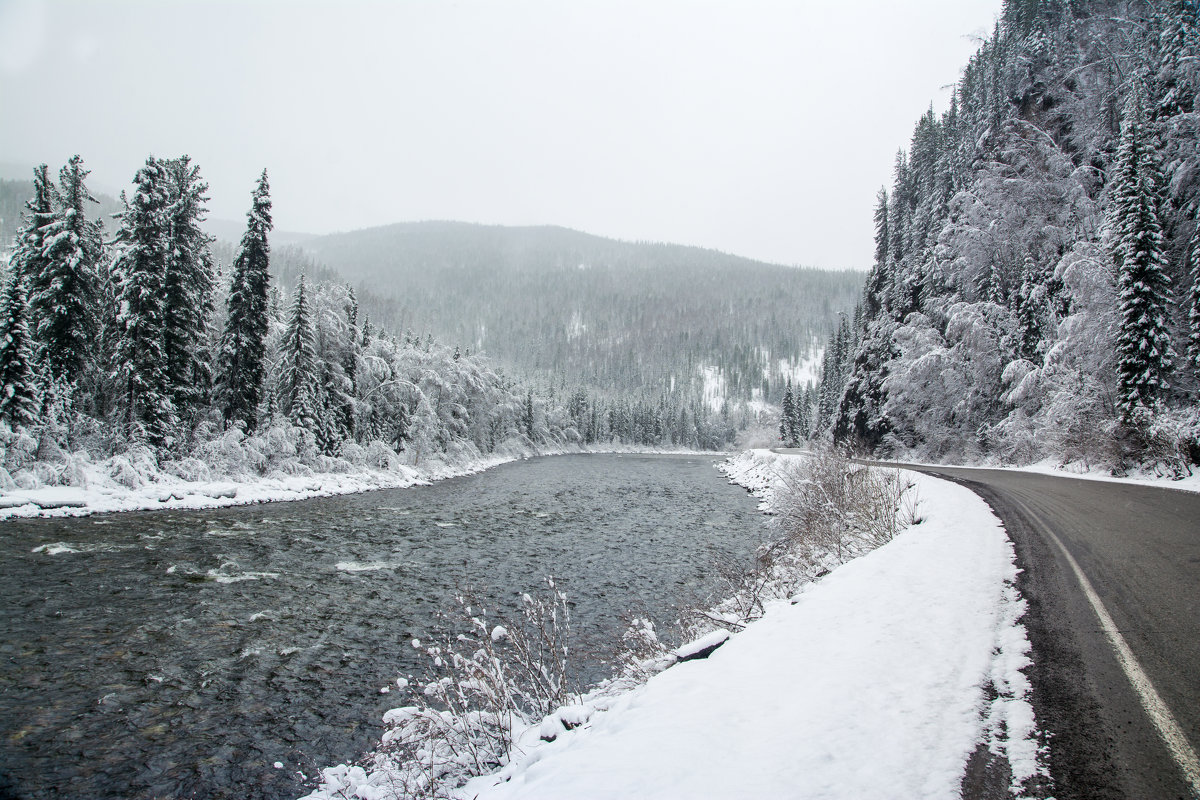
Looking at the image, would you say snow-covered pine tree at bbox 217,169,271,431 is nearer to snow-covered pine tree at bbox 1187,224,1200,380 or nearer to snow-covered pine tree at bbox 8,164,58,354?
snow-covered pine tree at bbox 8,164,58,354

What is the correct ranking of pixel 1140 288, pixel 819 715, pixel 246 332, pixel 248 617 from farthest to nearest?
1. pixel 246 332
2. pixel 1140 288
3. pixel 248 617
4. pixel 819 715

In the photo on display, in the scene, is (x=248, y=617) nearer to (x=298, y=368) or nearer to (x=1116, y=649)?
(x=1116, y=649)

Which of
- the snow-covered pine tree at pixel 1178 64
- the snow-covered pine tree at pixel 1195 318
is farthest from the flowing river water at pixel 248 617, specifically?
the snow-covered pine tree at pixel 1178 64

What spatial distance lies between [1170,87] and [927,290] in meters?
19.0

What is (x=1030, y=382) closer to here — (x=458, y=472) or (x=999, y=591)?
(x=999, y=591)

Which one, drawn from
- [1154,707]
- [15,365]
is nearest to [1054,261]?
[1154,707]

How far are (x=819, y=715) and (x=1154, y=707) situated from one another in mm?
2280

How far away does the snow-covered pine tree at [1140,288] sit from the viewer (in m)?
20.6

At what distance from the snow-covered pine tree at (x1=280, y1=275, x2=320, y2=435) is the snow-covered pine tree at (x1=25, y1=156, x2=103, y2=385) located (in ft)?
28.1

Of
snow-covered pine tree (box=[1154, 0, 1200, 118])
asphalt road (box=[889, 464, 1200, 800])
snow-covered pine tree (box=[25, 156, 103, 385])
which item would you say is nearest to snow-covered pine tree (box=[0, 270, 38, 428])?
snow-covered pine tree (box=[25, 156, 103, 385])

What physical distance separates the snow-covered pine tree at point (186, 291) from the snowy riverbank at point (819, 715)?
28.2 meters

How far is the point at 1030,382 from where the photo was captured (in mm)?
29516

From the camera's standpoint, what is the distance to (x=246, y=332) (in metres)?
30.1

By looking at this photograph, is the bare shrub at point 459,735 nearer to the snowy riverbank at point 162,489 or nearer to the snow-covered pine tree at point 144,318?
the snowy riverbank at point 162,489
